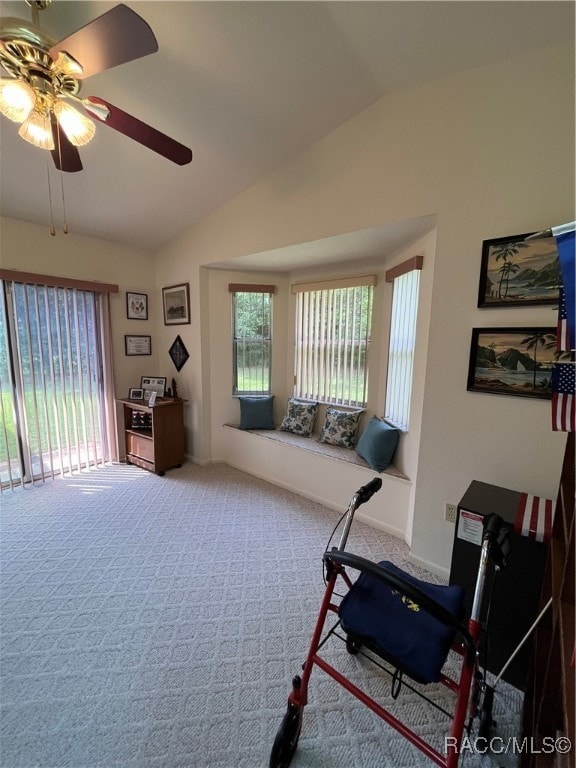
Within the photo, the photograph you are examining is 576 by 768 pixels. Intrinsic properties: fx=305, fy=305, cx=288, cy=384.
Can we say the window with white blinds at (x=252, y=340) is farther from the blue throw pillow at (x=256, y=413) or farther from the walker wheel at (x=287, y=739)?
the walker wheel at (x=287, y=739)

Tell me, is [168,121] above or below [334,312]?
above

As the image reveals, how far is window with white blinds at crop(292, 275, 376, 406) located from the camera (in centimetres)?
318

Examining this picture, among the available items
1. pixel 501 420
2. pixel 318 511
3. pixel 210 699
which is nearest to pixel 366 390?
pixel 318 511

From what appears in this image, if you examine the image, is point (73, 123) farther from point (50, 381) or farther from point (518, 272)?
point (50, 381)

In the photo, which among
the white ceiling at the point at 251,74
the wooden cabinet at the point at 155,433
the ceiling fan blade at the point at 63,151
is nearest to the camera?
the white ceiling at the point at 251,74

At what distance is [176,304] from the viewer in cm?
372

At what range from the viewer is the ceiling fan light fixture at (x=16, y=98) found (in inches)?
48.4

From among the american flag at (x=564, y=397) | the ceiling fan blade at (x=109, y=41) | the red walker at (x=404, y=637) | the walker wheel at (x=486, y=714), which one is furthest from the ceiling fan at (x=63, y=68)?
the walker wheel at (x=486, y=714)

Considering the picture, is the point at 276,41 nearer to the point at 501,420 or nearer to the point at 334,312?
the point at 334,312

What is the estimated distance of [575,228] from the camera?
2.05ft

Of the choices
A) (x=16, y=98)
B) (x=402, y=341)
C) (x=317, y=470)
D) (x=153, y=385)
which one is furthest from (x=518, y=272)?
(x=153, y=385)

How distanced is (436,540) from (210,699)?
1.53m

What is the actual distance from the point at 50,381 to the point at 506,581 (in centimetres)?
401

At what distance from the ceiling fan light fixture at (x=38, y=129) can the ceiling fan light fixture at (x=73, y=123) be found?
6 centimetres
